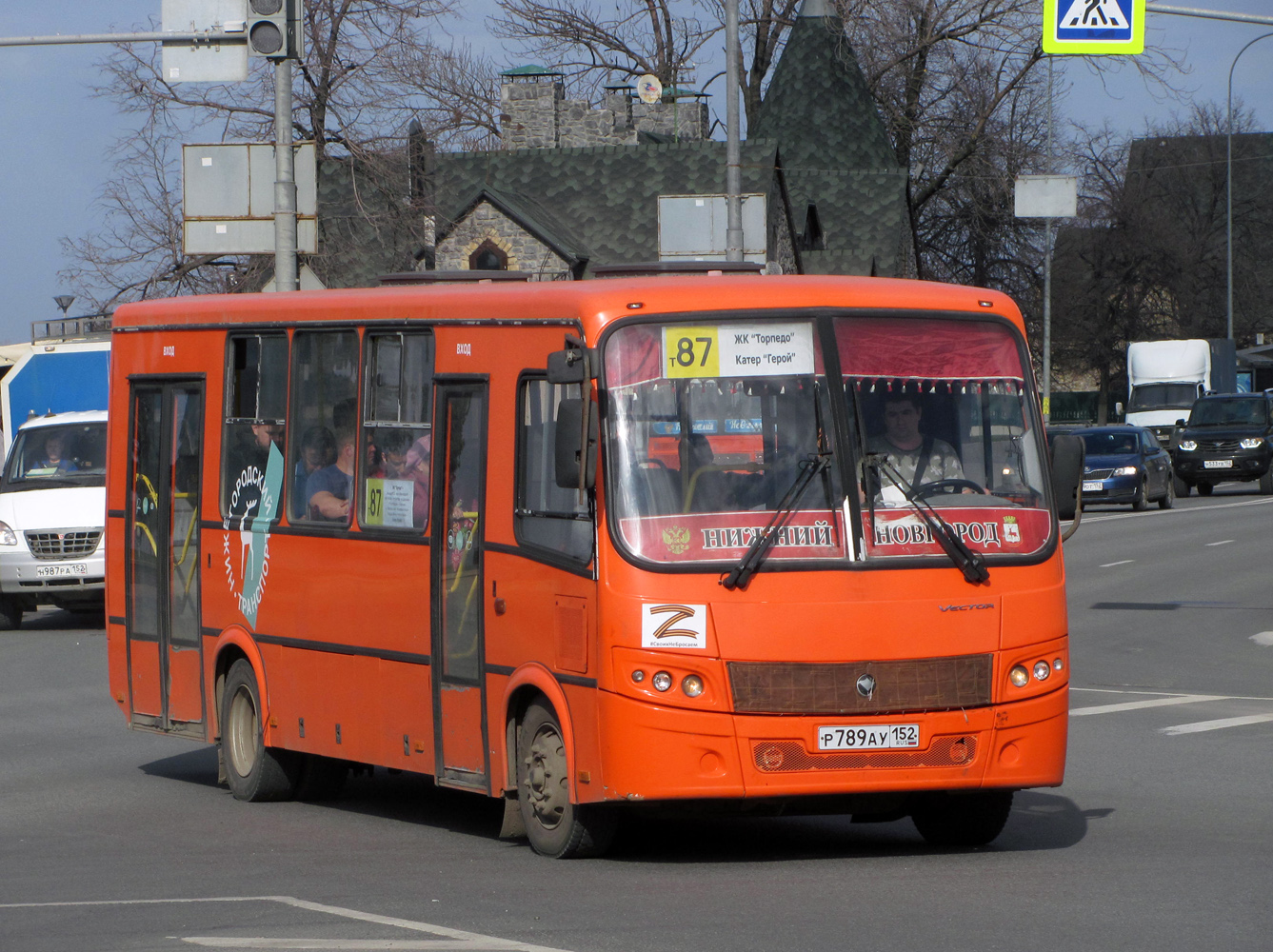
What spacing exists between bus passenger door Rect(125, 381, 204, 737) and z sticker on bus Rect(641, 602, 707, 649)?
14.6 feet

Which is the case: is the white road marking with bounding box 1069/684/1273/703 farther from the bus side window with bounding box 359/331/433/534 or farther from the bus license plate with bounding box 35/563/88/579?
the bus license plate with bounding box 35/563/88/579

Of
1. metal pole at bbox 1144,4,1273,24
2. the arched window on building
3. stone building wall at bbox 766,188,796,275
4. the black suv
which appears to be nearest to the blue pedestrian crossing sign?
metal pole at bbox 1144,4,1273,24

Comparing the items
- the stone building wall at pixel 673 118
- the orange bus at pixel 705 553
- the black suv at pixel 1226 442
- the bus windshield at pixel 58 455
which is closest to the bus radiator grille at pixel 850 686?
the orange bus at pixel 705 553

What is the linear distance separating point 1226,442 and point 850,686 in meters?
38.2

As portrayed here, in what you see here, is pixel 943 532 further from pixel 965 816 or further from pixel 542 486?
pixel 542 486

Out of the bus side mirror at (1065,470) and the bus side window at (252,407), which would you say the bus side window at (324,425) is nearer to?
the bus side window at (252,407)

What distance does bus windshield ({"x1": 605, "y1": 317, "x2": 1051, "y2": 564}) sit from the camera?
27.2 ft

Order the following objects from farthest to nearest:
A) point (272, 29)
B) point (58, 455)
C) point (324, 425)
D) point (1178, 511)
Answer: point (1178, 511) → point (58, 455) → point (272, 29) → point (324, 425)

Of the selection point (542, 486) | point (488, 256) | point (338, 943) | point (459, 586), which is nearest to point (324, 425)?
point (459, 586)

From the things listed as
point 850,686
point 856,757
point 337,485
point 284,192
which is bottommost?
point 856,757

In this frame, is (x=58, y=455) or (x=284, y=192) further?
(x=58, y=455)

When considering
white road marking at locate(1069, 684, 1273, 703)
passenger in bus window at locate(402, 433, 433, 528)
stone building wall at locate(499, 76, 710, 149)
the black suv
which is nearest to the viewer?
passenger in bus window at locate(402, 433, 433, 528)

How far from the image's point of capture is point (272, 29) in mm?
18844

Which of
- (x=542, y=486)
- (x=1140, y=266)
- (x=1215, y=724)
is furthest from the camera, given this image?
(x=1140, y=266)
